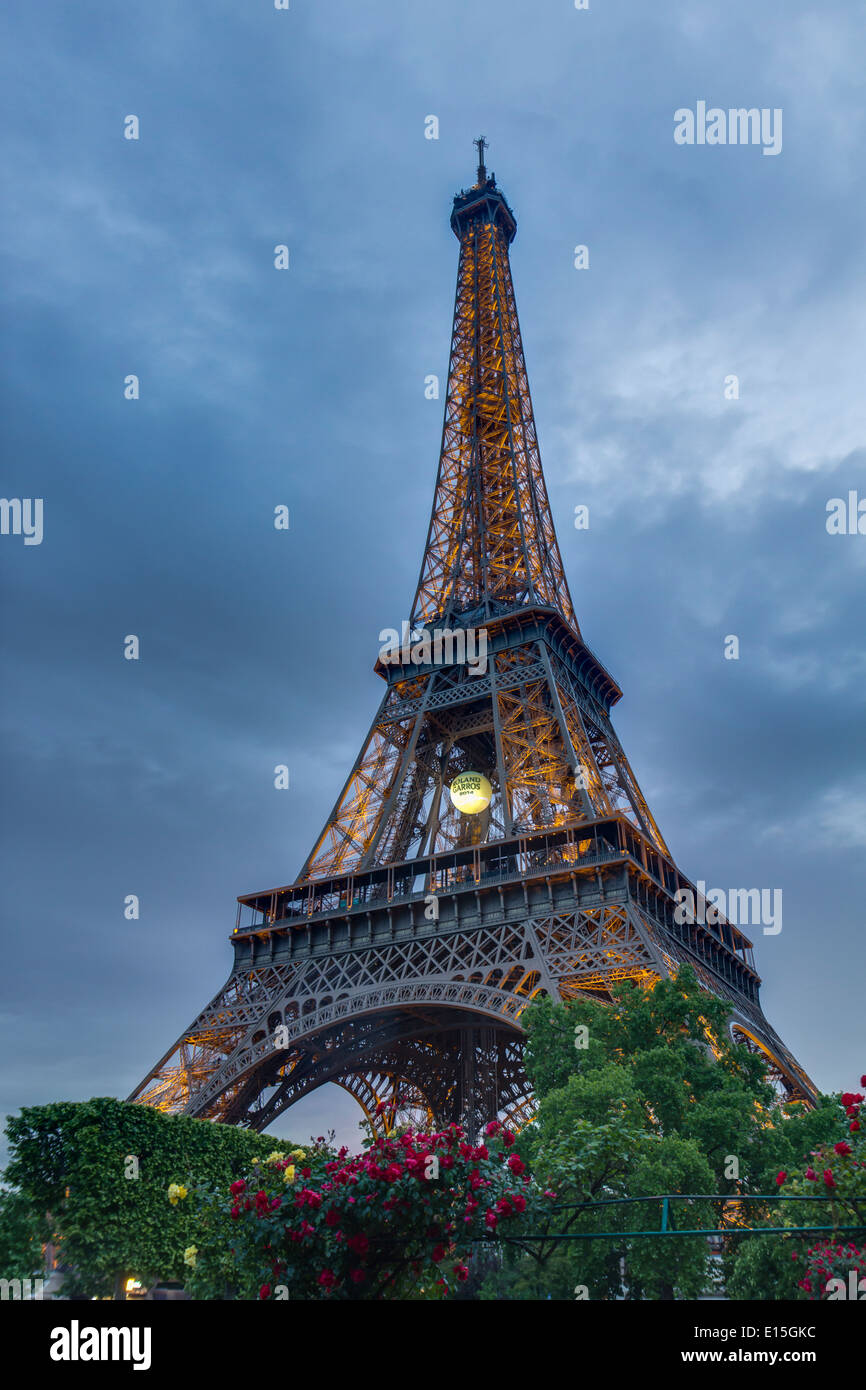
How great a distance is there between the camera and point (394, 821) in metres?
38.8

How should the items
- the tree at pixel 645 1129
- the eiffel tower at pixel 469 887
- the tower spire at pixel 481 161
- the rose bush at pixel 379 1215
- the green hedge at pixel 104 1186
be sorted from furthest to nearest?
1. the tower spire at pixel 481 161
2. the eiffel tower at pixel 469 887
3. the green hedge at pixel 104 1186
4. the tree at pixel 645 1129
5. the rose bush at pixel 379 1215

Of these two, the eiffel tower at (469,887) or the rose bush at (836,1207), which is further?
the eiffel tower at (469,887)

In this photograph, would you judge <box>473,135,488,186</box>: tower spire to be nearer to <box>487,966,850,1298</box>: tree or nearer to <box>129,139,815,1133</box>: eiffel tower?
<box>129,139,815,1133</box>: eiffel tower

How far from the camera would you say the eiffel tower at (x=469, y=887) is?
29719 mm

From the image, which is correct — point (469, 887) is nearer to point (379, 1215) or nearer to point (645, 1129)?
point (645, 1129)

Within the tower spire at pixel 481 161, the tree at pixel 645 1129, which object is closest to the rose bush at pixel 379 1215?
the tree at pixel 645 1129

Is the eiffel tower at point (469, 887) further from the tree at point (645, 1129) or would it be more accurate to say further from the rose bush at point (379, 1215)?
the rose bush at point (379, 1215)

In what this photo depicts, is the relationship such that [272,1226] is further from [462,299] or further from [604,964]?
[462,299]

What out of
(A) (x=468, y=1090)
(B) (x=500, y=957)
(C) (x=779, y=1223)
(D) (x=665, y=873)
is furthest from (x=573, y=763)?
(C) (x=779, y=1223)

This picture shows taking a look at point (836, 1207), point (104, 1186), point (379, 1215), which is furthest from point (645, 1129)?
point (104, 1186)

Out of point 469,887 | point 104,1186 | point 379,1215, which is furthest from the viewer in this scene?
point 469,887

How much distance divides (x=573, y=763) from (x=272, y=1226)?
24.3 meters

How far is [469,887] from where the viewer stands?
3164 centimetres

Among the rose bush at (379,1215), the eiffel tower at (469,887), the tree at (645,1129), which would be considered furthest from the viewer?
the eiffel tower at (469,887)
